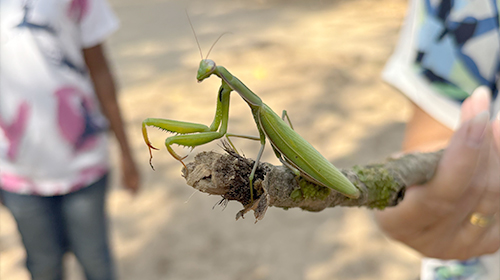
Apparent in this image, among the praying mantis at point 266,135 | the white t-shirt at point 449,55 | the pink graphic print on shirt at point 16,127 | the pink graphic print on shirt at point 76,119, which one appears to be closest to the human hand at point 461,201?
the white t-shirt at point 449,55

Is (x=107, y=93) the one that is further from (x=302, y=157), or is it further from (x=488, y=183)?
(x=488, y=183)

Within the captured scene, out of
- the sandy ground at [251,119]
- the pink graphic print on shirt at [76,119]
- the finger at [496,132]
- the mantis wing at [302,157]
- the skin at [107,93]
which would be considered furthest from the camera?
the sandy ground at [251,119]

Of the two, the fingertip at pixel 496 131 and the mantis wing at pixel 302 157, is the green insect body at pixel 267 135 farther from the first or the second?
the fingertip at pixel 496 131

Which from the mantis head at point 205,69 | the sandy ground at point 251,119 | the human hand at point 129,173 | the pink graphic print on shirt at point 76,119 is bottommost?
the sandy ground at point 251,119

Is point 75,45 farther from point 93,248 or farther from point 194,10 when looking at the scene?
point 194,10

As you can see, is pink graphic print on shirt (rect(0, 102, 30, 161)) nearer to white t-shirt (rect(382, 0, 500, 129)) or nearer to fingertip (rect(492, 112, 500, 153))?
white t-shirt (rect(382, 0, 500, 129))

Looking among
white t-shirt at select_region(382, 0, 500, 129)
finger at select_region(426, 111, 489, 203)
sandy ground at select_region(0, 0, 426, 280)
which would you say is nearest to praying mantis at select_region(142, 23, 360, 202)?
sandy ground at select_region(0, 0, 426, 280)
